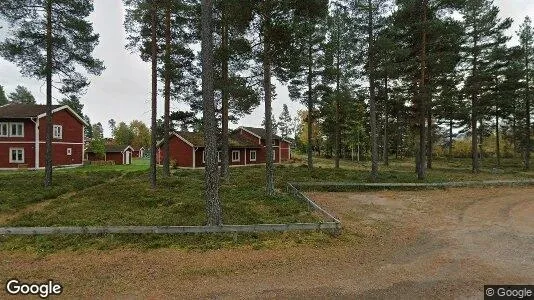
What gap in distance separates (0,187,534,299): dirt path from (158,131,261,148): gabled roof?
2494cm

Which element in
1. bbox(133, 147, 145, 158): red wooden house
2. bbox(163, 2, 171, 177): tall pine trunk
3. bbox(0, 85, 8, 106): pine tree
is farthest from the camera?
bbox(133, 147, 145, 158): red wooden house

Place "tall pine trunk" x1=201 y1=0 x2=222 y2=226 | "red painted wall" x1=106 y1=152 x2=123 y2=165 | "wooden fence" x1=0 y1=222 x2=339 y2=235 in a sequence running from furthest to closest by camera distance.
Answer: "red painted wall" x1=106 y1=152 x2=123 y2=165 < "tall pine trunk" x1=201 y1=0 x2=222 y2=226 < "wooden fence" x1=0 y1=222 x2=339 y2=235

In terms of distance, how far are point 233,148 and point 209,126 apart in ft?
97.7

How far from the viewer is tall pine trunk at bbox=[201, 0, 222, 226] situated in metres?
9.28

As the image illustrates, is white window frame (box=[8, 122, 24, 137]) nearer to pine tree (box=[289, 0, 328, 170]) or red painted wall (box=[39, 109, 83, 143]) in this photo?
red painted wall (box=[39, 109, 83, 143])

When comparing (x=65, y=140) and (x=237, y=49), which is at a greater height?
(x=237, y=49)

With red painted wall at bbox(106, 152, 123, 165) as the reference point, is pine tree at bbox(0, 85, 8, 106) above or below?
above

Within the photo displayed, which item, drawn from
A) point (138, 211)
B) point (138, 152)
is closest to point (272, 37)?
point (138, 211)

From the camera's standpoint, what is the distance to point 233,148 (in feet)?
128

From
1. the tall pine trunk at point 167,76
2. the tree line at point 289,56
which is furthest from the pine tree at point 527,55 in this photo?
the tall pine trunk at point 167,76

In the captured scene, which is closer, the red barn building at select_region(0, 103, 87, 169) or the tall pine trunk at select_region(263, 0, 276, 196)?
the tall pine trunk at select_region(263, 0, 276, 196)

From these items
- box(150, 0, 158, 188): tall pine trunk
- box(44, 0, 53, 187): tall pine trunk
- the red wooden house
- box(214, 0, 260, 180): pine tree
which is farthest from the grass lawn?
the red wooden house

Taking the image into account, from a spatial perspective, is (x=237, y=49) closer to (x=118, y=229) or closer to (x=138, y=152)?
(x=118, y=229)

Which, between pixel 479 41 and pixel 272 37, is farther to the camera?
pixel 479 41
